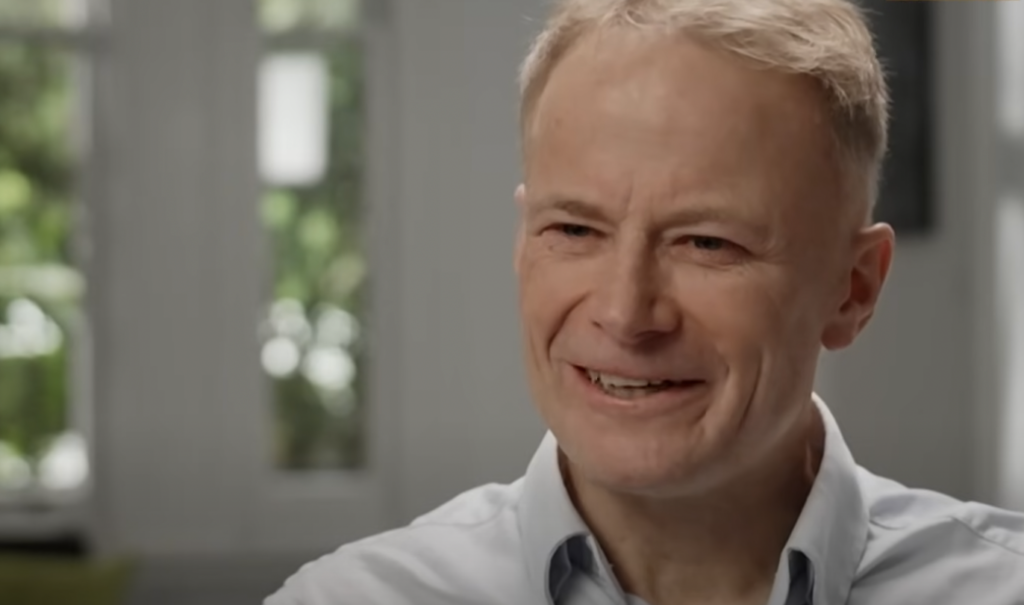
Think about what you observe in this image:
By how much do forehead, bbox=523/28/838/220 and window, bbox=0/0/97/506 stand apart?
1095 millimetres

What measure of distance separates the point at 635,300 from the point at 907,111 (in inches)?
38.5

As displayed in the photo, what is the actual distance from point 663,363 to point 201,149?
1.01 meters

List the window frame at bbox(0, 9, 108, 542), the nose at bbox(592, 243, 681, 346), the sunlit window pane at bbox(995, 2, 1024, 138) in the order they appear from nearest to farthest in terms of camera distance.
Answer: the nose at bbox(592, 243, 681, 346) → the sunlit window pane at bbox(995, 2, 1024, 138) → the window frame at bbox(0, 9, 108, 542)

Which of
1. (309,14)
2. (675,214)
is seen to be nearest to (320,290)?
(309,14)

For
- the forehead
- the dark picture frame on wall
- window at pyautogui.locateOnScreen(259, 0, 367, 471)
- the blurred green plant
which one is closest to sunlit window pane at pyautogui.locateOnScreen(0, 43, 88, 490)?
the blurred green plant

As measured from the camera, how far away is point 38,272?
1815 millimetres

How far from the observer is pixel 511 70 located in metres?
1.49

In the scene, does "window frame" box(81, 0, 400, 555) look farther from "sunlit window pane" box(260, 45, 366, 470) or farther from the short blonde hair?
the short blonde hair

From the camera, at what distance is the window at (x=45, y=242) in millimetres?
1719

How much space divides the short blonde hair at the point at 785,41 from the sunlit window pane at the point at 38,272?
106cm

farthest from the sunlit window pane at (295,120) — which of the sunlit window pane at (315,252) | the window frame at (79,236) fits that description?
the window frame at (79,236)

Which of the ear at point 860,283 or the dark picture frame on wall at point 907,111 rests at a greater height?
the dark picture frame on wall at point 907,111

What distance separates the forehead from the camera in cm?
74

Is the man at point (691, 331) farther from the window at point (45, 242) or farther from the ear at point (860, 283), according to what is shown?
the window at point (45, 242)
